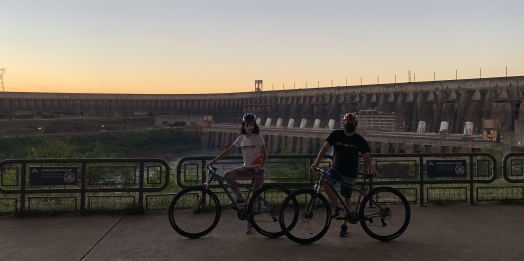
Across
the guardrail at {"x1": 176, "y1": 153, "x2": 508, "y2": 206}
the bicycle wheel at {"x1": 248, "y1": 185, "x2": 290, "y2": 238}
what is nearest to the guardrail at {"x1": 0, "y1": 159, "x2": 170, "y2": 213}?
the guardrail at {"x1": 176, "y1": 153, "x2": 508, "y2": 206}

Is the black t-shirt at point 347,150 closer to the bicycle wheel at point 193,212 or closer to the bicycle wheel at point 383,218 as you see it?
the bicycle wheel at point 383,218

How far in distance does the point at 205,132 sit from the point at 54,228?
6456 cm

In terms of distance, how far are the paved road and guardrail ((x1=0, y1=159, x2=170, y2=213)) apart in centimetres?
43

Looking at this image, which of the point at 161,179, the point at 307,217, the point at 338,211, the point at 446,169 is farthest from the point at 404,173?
the point at 161,179

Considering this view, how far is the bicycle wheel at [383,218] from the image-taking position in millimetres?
5441

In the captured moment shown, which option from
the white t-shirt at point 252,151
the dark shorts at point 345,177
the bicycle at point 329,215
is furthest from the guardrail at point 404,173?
the bicycle at point 329,215

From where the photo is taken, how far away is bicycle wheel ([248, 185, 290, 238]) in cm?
553

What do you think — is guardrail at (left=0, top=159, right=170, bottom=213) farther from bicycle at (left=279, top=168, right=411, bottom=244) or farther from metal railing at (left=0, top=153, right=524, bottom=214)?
bicycle at (left=279, top=168, right=411, bottom=244)

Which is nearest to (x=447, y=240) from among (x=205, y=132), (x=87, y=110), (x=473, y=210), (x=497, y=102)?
(x=473, y=210)

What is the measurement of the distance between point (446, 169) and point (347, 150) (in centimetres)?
310

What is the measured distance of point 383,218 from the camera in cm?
545

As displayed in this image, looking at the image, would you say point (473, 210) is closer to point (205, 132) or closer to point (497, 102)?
point (497, 102)

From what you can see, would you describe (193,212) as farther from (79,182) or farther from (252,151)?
(79,182)

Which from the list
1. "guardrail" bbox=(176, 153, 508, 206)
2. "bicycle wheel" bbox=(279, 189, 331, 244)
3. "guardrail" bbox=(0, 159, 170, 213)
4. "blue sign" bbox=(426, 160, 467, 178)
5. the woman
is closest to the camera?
"bicycle wheel" bbox=(279, 189, 331, 244)
